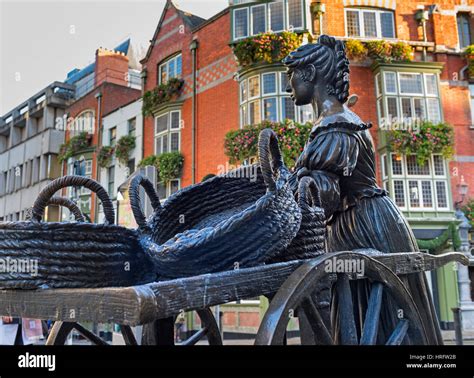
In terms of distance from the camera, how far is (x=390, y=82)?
15141mm

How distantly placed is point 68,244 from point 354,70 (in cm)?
1524

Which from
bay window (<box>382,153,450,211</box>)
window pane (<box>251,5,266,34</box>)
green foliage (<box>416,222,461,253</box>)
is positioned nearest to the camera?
green foliage (<box>416,222,461,253</box>)

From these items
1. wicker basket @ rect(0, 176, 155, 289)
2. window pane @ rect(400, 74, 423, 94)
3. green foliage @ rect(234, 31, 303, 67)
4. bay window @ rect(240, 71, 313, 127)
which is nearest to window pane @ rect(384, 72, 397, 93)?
window pane @ rect(400, 74, 423, 94)

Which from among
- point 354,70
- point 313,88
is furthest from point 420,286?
point 354,70

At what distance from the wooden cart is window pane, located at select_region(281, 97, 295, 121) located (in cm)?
1231

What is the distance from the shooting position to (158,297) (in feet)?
3.61

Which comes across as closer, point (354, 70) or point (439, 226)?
point (439, 226)

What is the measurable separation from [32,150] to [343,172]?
2747 centimetres

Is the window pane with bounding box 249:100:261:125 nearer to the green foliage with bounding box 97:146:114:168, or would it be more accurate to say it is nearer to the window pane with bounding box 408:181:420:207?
the window pane with bounding box 408:181:420:207

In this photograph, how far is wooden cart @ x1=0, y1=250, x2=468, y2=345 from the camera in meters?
1.08

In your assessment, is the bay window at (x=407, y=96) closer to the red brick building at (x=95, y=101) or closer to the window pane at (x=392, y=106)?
the window pane at (x=392, y=106)

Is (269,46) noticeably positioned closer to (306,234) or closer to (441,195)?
(441,195)

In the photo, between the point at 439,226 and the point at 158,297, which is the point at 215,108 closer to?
the point at 439,226
